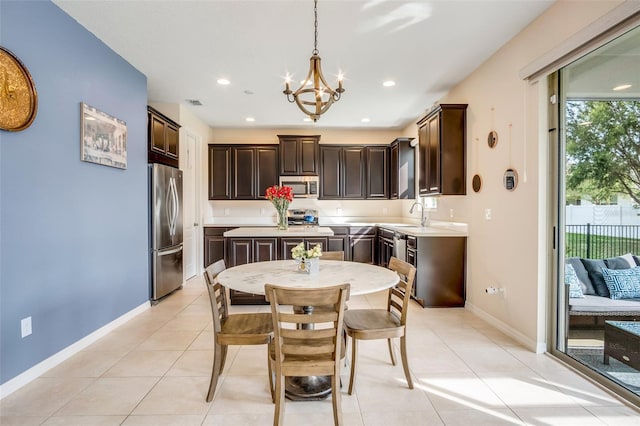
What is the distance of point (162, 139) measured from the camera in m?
4.35

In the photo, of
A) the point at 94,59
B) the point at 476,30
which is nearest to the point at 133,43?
the point at 94,59

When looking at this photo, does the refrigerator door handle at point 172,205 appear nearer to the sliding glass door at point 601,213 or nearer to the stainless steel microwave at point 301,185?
the stainless steel microwave at point 301,185

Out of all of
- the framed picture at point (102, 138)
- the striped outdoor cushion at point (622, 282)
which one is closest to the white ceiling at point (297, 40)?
the framed picture at point (102, 138)

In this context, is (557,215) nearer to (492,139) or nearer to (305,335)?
(492,139)

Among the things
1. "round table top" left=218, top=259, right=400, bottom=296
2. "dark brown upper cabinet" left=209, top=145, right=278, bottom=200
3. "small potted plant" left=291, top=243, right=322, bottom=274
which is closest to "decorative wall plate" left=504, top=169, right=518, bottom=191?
"round table top" left=218, top=259, right=400, bottom=296

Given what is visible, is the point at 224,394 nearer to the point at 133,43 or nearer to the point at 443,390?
the point at 443,390

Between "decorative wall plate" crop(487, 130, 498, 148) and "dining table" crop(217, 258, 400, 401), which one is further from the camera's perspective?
"decorative wall plate" crop(487, 130, 498, 148)

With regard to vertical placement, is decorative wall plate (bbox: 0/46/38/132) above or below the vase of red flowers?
above

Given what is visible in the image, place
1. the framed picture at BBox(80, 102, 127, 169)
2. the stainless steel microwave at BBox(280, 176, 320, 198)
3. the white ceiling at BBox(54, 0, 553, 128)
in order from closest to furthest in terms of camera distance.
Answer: the white ceiling at BBox(54, 0, 553, 128), the framed picture at BBox(80, 102, 127, 169), the stainless steel microwave at BBox(280, 176, 320, 198)

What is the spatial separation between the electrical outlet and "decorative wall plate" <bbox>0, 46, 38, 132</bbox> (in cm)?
127

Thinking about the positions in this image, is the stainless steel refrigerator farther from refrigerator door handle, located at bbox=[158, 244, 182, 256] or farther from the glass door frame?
the glass door frame

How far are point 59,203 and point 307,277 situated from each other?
2.05 metres

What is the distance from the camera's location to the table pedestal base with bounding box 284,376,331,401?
2.07 meters

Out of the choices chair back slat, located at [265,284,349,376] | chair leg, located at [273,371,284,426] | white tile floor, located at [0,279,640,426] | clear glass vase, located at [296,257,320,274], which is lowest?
white tile floor, located at [0,279,640,426]
